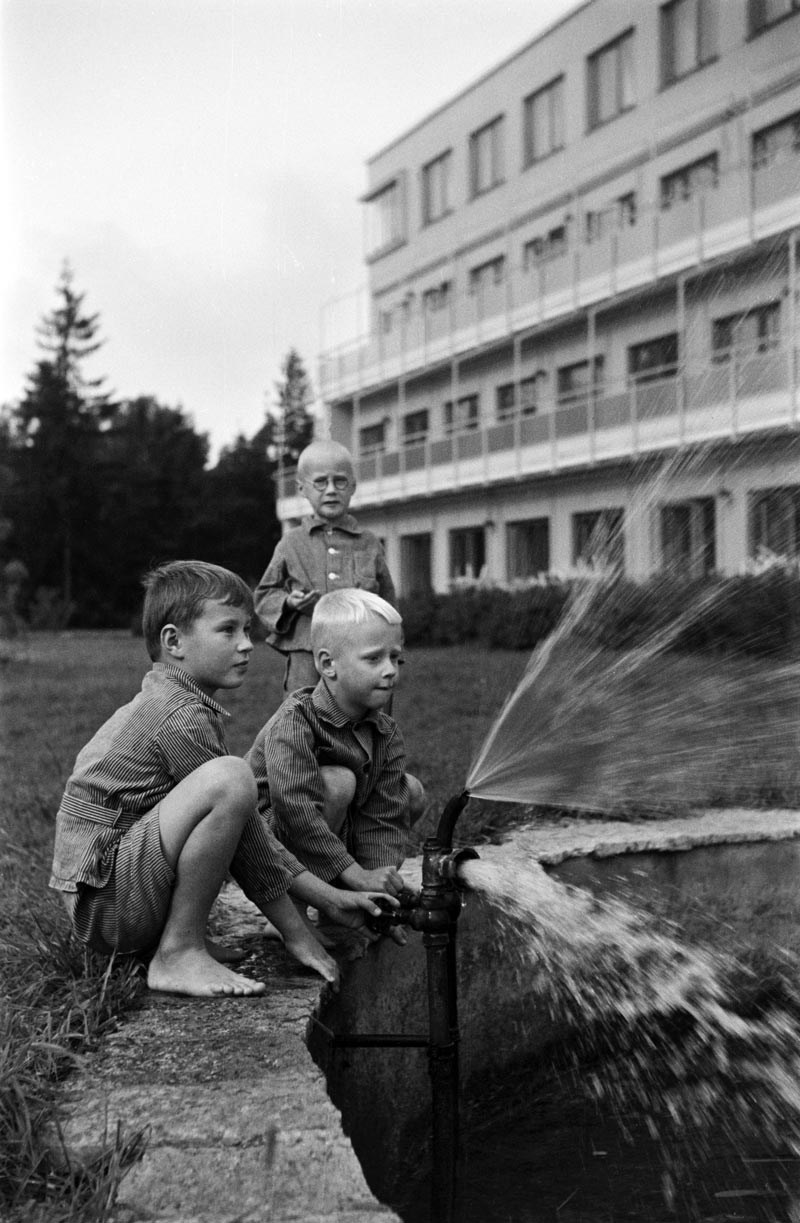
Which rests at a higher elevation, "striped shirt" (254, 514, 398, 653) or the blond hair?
"striped shirt" (254, 514, 398, 653)

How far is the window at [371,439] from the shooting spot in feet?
101

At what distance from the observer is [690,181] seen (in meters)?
22.0

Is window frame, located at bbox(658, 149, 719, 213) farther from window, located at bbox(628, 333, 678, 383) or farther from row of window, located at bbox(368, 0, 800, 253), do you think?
window, located at bbox(628, 333, 678, 383)

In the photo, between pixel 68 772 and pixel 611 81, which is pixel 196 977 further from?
pixel 611 81

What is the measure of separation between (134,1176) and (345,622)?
1.44 meters

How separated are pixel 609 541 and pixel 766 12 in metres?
17.7

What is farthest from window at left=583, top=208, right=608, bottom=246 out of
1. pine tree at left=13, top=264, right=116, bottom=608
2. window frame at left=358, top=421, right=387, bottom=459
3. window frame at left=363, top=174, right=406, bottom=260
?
pine tree at left=13, top=264, right=116, bottom=608

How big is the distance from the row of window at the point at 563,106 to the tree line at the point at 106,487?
12.0m

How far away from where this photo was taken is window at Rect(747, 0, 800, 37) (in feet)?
64.7

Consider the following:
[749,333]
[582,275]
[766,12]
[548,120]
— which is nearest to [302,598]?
[749,333]

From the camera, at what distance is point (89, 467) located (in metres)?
53.0

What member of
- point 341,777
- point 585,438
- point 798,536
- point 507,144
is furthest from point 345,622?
point 507,144

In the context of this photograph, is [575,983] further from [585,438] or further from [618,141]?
[618,141]

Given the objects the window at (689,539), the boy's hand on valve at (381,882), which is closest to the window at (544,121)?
the window at (689,539)
